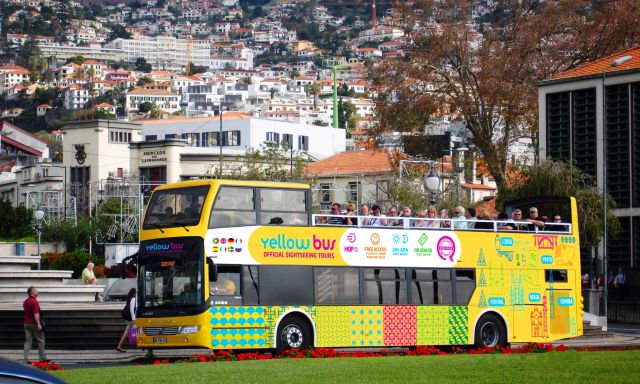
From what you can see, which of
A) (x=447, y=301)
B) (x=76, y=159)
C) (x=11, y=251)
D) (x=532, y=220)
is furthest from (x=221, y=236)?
(x=76, y=159)

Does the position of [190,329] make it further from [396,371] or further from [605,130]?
[605,130]

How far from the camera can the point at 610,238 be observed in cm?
4734

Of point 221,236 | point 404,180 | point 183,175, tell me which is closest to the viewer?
point 221,236

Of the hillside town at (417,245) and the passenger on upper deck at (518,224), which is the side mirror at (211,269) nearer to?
the hillside town at (417,245)

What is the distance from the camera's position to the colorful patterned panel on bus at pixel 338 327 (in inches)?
1006

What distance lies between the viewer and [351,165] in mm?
87812

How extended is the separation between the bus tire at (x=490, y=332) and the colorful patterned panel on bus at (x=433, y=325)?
0.86 metres

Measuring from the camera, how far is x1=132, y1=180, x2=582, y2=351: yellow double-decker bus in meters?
24.2

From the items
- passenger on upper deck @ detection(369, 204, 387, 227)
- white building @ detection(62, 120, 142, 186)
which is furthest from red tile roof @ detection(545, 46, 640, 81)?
→ white building @ detection(62, 120, 142, 186)

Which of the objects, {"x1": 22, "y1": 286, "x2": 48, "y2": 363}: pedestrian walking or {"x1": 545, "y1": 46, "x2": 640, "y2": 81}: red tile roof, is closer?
{"x1": 22, "y1": 286, "x2": 48, "y2": 363}: pedestrian walking

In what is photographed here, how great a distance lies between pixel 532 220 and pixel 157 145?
60.3 meters

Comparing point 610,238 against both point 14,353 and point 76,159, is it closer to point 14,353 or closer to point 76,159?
point 14,353

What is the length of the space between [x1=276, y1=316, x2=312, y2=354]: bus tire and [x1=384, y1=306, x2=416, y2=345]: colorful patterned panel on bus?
1866 mm

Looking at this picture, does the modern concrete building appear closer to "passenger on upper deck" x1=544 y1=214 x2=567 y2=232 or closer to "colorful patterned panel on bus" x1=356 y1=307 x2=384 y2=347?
"passenger on upper deck" x1=544 y1=214 x2=567 y2=232
